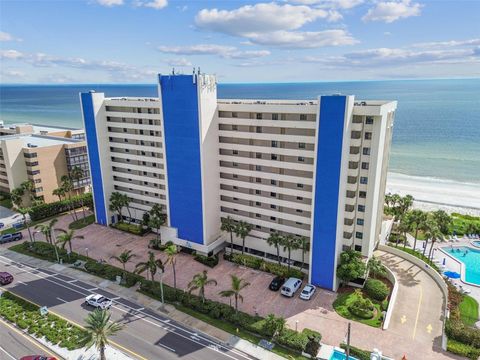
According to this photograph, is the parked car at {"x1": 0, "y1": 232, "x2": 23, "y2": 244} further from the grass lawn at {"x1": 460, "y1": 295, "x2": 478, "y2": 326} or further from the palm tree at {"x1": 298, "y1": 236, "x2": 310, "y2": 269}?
the grass lawn at {"x1": 460, "y1": 295, "x2": 478, "y2": 326}

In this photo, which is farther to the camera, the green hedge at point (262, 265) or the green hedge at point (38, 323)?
the green hedge at point (262, 265)

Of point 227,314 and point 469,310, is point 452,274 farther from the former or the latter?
point 227,314

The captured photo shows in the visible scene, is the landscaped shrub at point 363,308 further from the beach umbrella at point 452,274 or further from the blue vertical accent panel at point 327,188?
the beach umbrella at point 452,274

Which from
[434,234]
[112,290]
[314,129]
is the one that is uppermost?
[314,129]

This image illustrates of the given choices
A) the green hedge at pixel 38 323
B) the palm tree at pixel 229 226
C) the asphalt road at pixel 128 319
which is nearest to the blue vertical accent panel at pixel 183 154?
the palm tree at pixel 229 226

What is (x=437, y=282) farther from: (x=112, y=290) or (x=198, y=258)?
(x=112, y=290)

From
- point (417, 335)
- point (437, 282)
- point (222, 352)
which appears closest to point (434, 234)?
point (437, 282)

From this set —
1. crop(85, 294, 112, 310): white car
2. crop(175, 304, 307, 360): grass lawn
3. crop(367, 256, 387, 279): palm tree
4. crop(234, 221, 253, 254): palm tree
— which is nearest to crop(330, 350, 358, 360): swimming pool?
crop(175, 304, 307, 360): grass lawn
